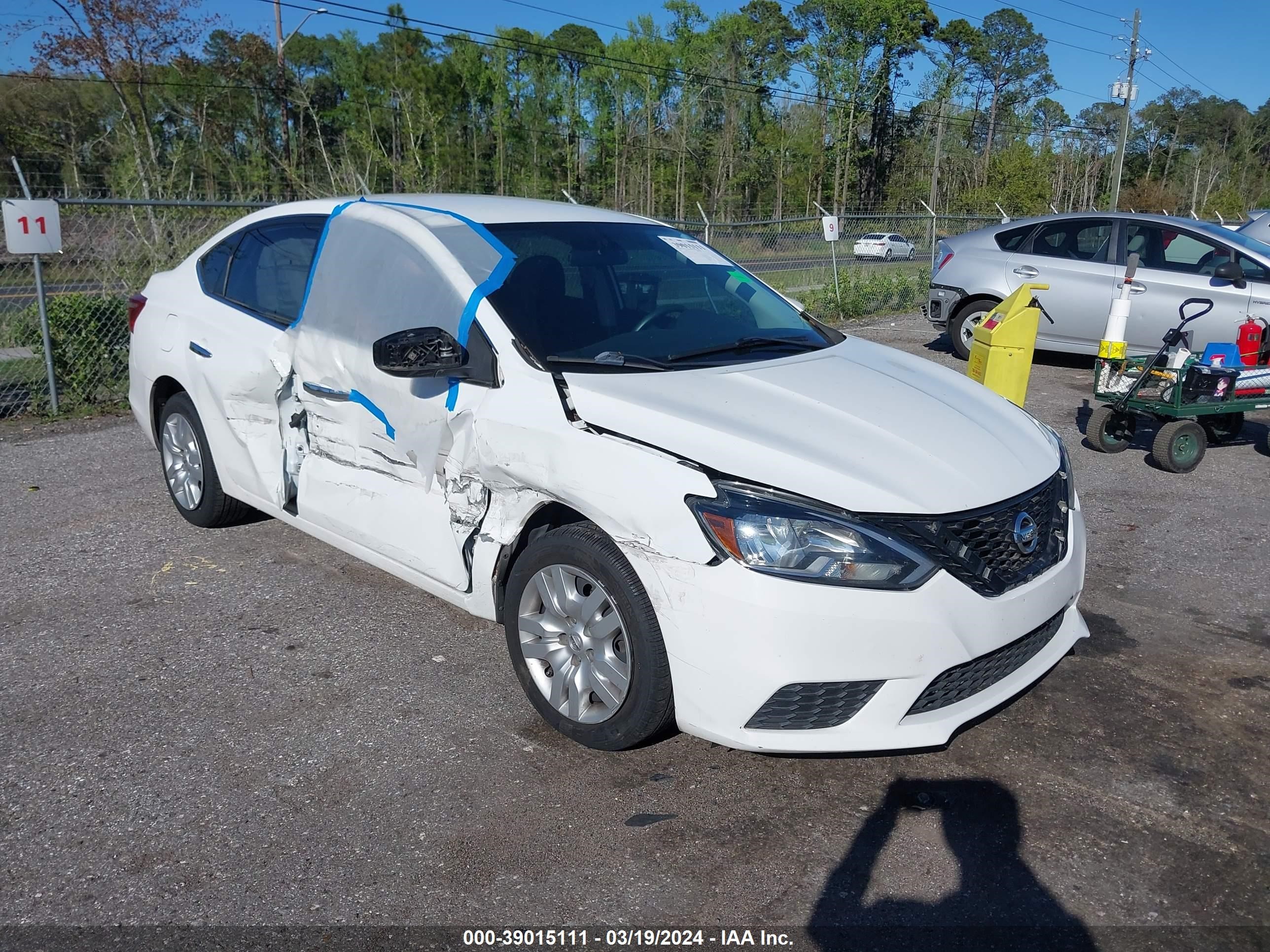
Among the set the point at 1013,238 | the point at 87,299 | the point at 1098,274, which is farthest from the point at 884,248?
the point at 87,299

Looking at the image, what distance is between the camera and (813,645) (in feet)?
8.86

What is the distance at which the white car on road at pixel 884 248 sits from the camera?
17.5 m

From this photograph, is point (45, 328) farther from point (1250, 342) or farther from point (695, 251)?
point (1250, 342)

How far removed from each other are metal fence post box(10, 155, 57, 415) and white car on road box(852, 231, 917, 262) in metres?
12.4

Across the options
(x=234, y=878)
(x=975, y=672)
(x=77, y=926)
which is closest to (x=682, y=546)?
(x=975, y=672)

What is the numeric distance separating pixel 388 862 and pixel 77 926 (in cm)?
75

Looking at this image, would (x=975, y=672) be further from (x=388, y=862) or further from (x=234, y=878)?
(x=234, y=878)

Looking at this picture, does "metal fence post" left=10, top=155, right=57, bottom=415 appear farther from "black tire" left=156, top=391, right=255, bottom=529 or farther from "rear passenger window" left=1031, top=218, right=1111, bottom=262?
"rear passenger window" left=1031, top=218, right=1111, bottom=262

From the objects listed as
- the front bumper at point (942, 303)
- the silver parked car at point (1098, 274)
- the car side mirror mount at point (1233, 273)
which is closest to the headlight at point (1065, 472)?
the silver parked car at point (1098, 274)

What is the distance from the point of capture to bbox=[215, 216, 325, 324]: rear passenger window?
14.4 feet

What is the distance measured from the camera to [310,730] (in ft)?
11.2

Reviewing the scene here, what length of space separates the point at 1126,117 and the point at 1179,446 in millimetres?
40657

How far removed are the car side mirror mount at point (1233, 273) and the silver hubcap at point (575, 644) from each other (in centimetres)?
756

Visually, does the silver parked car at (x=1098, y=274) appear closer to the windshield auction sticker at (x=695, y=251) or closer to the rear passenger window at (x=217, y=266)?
the windshield auction sticker at (x=695, y=251)
